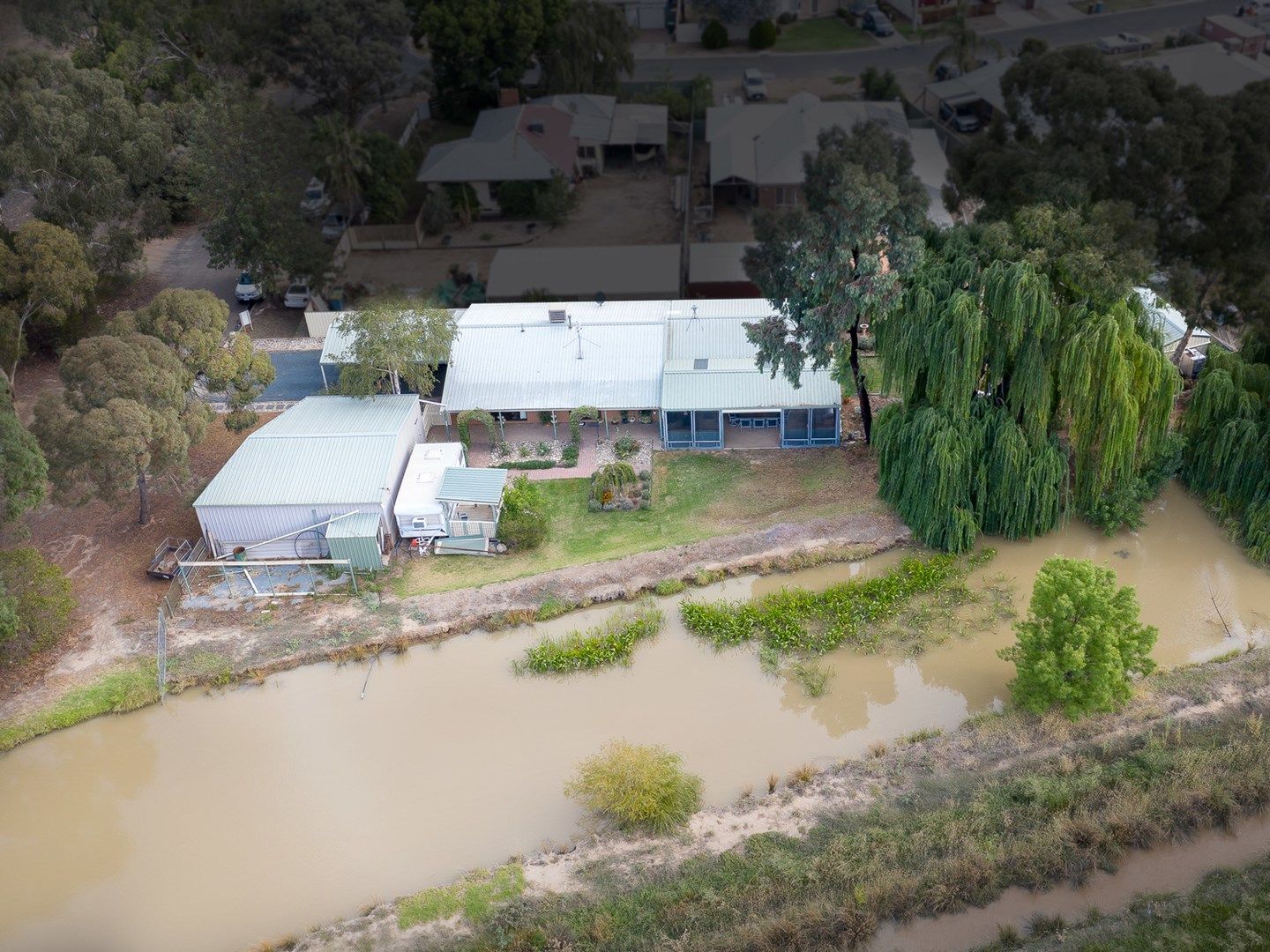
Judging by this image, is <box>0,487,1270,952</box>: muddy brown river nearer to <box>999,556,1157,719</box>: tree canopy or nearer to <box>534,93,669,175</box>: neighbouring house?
<box>999,556,1157,719</box>: tree canopy

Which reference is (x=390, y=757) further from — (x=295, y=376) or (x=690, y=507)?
(x=295, y=376)

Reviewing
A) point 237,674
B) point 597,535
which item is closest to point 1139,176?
point 597,535

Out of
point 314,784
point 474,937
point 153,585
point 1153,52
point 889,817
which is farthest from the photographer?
point 1153,52

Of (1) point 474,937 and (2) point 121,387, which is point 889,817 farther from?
(2) point 121,387

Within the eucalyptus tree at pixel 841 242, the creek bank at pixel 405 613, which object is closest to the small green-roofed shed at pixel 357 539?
the creek bank at pixel 405 613

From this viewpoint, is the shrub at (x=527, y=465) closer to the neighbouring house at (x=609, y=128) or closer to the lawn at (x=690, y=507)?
the lawn at (x=690, y=507)

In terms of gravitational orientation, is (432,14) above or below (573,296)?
above
